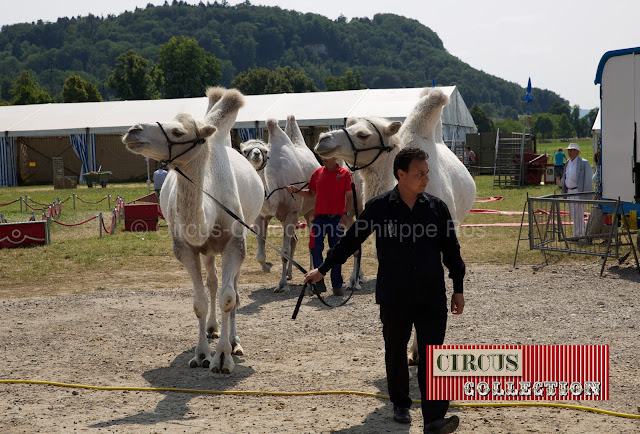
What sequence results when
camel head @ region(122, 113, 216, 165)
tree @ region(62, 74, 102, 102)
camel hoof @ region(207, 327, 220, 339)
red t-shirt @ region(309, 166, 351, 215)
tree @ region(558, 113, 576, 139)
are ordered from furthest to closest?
tree @ region(558, 113, 576, 139)
tree @ region(62, 74, 102, 102)
red t-shirt @ region(309, 166, 351, 215)
camel hoof @ region(207, 327, 220, 339)
camel head @ region(122, 113, 216, 165)

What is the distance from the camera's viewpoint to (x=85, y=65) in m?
189

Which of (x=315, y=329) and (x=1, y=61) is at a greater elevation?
(x=1, y=61)

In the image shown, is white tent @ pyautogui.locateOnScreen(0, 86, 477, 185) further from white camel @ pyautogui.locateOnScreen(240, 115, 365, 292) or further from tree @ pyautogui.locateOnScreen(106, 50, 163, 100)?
tree @ pyautogui.locateOnScreen(106, 50, 163, 100)

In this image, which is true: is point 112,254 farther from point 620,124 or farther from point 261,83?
point 261,83

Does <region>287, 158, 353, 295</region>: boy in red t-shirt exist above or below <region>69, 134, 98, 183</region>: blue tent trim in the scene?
below

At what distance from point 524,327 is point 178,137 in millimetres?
4222

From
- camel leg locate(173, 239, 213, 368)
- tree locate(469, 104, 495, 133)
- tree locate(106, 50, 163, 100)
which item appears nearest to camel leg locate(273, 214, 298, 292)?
camel leg locate(173, 239, 213, 368)

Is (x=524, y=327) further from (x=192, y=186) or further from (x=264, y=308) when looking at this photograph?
(x=192, y=186)

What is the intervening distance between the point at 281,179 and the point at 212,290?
3.92 m

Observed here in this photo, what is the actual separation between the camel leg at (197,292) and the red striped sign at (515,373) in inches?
102

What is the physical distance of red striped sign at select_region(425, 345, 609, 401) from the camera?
4488 millimetres

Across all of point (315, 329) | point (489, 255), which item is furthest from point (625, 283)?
point (315, 329)

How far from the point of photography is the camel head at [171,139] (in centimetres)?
564

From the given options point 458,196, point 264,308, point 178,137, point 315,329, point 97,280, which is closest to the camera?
point 178,137
